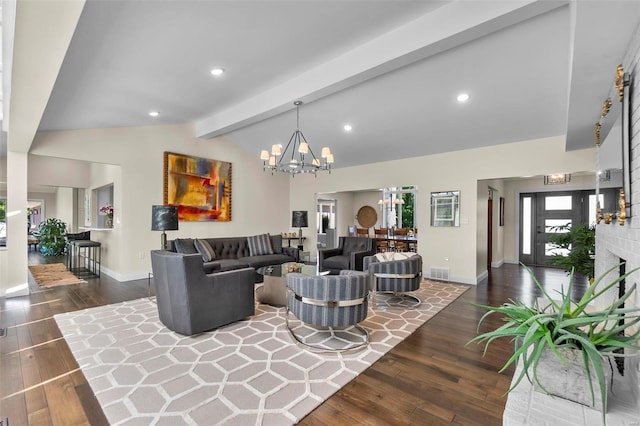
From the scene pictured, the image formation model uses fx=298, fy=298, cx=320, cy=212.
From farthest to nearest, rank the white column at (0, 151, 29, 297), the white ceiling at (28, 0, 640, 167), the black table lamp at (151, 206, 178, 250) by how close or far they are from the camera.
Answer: the white column at (0, 151, 29, 297) < the black table lamp at (151, 206, 178, 250) < the white ceiling at (28, 0, 640, 167)

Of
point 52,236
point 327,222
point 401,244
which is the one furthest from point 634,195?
point 52,236

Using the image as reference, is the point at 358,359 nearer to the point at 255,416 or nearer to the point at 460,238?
the point at 255,416

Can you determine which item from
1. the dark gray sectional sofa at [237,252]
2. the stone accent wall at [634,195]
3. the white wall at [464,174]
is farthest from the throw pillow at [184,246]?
the stone accent wall at [634,195]

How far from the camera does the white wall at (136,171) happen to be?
218 inches

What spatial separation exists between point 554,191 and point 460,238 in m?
3.87

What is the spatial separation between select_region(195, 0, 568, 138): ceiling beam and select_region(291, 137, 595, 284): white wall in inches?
131

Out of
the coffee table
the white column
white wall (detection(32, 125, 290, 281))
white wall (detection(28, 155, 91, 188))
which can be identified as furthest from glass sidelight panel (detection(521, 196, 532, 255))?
white wall (detection(28, 155, 91, 188))

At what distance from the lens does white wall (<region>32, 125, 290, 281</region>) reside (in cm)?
554

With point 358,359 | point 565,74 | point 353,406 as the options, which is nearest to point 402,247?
point 565,74

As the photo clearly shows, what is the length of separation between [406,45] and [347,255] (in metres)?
4.37

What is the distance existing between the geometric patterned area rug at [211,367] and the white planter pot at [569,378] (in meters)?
1.43

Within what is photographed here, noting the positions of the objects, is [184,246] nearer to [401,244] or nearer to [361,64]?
[361,64]

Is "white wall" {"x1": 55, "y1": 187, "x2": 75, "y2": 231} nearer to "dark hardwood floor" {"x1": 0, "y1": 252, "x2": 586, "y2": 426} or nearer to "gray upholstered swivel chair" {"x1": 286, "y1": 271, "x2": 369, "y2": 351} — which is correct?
"dark hardwood floor" {"x1": 0, "y1": 252, "x2": 586, "y2": 426}

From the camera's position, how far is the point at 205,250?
18.8ft
